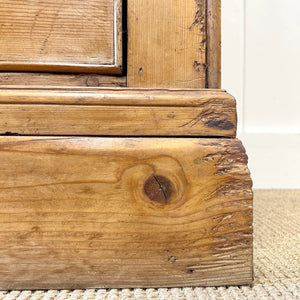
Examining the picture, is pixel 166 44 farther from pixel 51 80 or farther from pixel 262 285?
pixel 262 285

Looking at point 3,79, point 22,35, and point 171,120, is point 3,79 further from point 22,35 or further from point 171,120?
point 171,120

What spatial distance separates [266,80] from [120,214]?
855 millimetres

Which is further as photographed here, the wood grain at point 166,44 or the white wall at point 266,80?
the white wall at point 266,80

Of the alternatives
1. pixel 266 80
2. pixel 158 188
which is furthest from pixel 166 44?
pixel 266 80

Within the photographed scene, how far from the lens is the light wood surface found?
388 mm

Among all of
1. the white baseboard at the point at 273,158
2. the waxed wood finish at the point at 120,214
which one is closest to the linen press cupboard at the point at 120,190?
the waxed wood finish at the point at 120,214

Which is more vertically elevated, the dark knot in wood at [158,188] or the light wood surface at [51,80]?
the light wood surface at [51,80]

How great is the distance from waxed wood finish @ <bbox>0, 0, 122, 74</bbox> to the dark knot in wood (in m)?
0.13

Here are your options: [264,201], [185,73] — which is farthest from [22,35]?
[264,201]

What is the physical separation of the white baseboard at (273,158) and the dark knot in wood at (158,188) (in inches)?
29.6

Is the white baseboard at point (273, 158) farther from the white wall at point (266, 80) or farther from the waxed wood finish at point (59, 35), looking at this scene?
the waxed wood finish at point (59, 35)

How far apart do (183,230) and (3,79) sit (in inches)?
9.6

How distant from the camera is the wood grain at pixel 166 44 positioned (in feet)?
1.29

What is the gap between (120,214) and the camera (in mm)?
341
